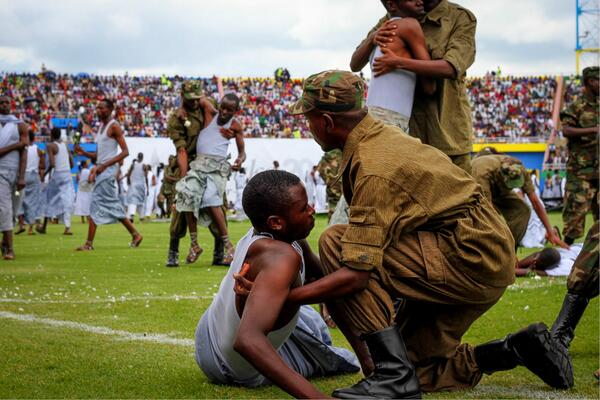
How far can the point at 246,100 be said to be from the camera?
4778 cm

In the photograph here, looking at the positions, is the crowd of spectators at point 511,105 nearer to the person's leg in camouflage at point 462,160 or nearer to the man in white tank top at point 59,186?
the man in white tank top at point 59,186

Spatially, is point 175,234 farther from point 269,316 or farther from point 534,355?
point 269,316

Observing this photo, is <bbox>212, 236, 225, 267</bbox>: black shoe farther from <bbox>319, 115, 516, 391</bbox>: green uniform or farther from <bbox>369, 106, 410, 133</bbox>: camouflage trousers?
<bbox>319, 115, 516, 391</bbox>: green uniform

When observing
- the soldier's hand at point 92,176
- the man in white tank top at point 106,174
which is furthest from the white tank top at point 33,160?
the soldier's hand at point 92,176

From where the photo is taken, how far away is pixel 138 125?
43.5m

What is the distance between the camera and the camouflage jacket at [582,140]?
995 cm

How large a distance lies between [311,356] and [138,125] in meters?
40.5

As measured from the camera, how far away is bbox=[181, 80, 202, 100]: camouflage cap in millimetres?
10000

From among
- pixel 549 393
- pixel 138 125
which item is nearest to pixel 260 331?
pixel 549 393

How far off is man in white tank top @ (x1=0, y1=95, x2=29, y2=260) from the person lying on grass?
7253 millimetres

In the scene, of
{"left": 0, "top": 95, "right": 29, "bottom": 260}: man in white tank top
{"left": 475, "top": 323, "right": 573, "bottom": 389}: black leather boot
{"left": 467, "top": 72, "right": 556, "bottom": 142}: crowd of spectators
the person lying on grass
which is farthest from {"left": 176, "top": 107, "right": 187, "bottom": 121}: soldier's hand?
{"left": 467, "top": 72, "right": 556, "bottom": 142}: crowd of spectators

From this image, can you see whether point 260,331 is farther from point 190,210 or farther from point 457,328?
point 190,210

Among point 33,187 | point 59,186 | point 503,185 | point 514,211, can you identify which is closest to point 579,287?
point 503,185

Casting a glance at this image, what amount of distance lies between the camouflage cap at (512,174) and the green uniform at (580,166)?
2.71 meters
